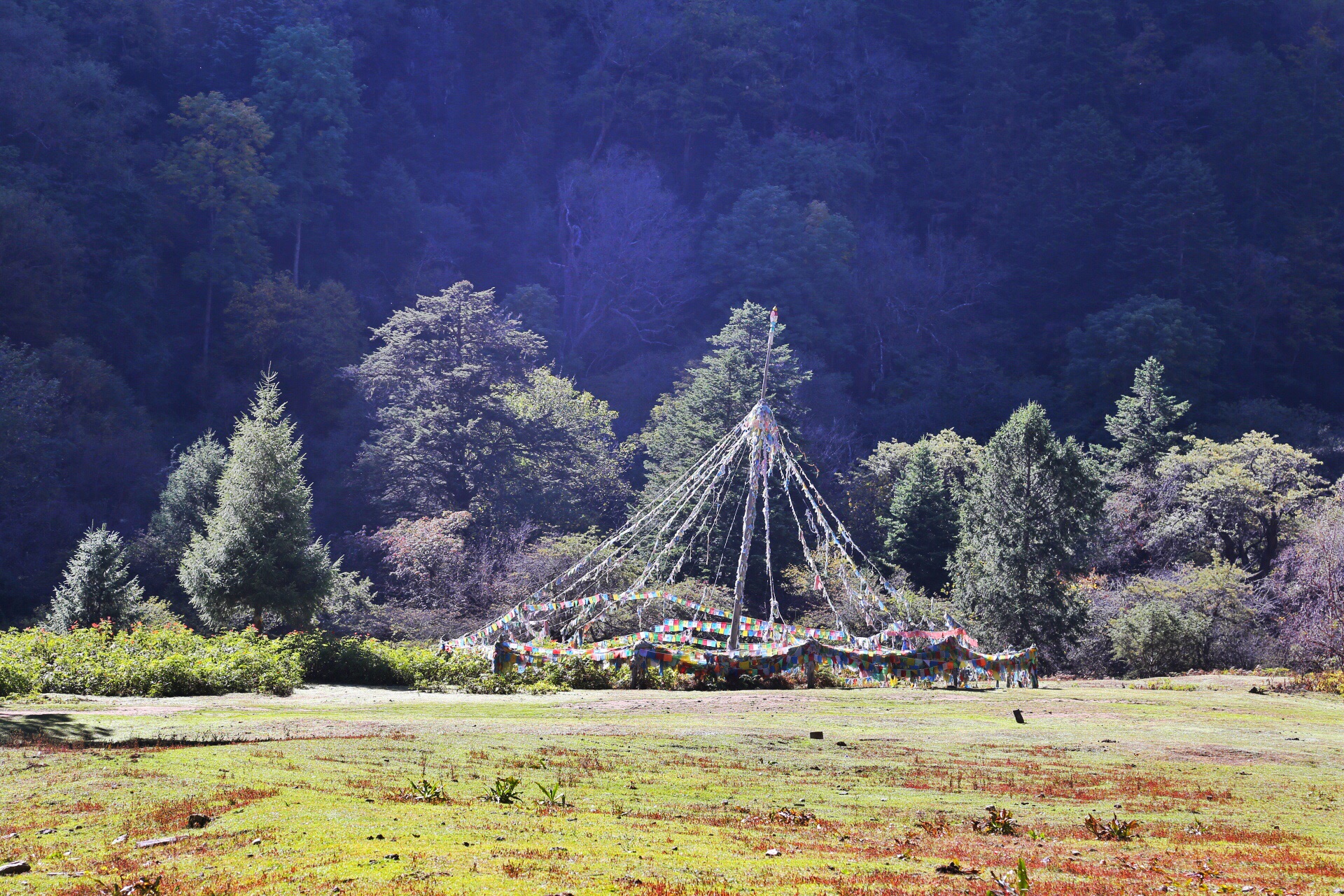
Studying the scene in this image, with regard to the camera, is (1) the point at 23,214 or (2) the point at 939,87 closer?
(1) the point at 23,214

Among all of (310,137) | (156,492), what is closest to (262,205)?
(310,137)

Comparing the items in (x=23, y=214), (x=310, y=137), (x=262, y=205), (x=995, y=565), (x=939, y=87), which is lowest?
(x=995, y=565)

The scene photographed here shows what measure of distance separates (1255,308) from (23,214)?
57.3 metres

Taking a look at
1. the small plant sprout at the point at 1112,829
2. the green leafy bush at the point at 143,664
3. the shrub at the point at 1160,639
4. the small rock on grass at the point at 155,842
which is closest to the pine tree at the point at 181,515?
the green leafy bush at the point at 143,664

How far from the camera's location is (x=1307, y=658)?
3084cm

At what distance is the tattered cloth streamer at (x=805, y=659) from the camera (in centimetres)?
2353

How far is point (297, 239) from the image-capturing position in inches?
2411

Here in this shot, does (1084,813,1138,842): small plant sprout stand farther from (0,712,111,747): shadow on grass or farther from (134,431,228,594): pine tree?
(134,431,228,594): pine tree

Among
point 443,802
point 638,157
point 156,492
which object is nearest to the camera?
point 443,802

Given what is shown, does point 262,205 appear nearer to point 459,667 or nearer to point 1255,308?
point 459,667

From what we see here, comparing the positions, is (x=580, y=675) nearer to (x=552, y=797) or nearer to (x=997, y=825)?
(x=552, y=797)

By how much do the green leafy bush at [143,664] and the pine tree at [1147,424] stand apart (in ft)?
114

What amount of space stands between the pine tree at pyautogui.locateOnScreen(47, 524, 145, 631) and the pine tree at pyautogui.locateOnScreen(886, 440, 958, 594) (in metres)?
25.0

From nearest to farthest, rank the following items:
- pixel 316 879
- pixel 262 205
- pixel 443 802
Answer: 1. pixel 316 879
2. pixel 443 802
3. pixel 262 205
